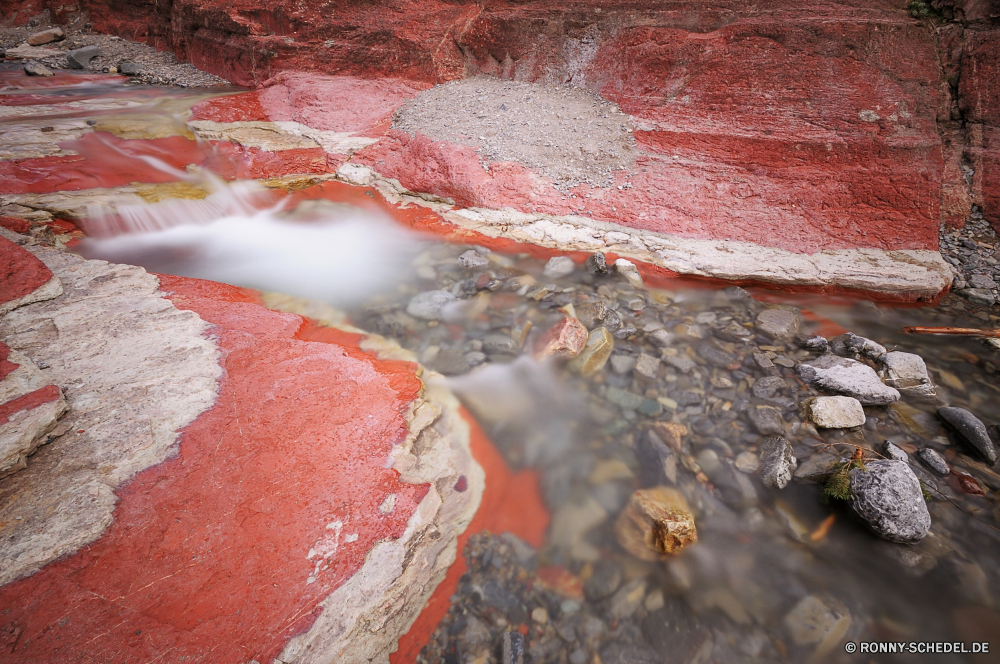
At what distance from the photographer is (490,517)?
190cm

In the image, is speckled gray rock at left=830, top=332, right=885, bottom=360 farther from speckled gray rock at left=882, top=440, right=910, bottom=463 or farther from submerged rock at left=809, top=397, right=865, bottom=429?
speckled gray rock at left=882, top=440, right=910, bottom=463

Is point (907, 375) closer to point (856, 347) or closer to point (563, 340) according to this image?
point (856, 347)

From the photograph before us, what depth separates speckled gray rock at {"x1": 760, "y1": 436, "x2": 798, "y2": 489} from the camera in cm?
204

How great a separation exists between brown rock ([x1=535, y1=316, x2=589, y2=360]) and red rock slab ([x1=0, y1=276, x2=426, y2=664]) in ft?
2.98

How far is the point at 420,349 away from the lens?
2.75 metres

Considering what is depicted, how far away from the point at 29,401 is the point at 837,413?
3.73m

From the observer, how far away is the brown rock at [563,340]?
9.02 feet

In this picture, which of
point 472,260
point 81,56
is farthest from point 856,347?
point 81,56

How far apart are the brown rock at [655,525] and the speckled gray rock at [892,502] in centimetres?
72

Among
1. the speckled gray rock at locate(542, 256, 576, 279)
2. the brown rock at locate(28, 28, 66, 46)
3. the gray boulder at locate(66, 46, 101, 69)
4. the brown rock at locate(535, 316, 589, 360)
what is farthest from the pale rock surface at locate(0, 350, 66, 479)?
the brown rock at locate(28, 28, 66, 46)

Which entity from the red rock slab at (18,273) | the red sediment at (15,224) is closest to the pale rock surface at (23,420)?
the red rock slab at (18,273)

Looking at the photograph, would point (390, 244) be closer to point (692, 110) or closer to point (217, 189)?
point (217, 189)

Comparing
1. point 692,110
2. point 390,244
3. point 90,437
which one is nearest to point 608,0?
point 692,110

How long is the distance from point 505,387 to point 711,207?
266 cm
